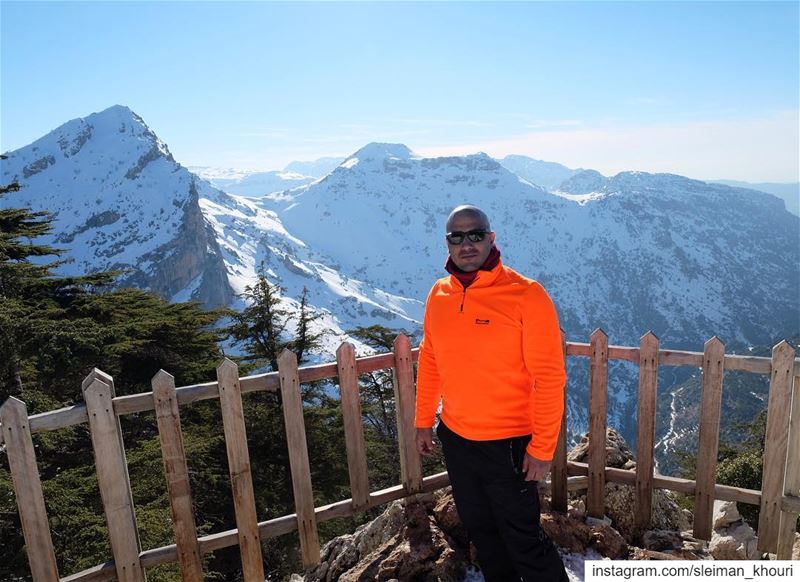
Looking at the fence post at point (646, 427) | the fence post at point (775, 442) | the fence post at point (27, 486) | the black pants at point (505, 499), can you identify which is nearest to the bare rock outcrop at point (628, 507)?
the fence post at point (646, 427)

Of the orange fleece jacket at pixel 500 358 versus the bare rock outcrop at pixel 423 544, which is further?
the bare rock outcrop at pixel 423 544

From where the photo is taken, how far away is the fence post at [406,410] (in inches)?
192

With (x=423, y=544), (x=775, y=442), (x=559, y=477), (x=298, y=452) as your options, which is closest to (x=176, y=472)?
(x=298, y=452)

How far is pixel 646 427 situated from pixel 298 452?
3.14 m

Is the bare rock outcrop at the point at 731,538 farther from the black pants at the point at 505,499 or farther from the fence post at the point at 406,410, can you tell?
the fence post at the point at 406,410

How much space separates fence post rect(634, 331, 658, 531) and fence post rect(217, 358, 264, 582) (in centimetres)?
335

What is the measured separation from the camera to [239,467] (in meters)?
4.30

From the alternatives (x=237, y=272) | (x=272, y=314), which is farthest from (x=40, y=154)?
(x=272, y=314)

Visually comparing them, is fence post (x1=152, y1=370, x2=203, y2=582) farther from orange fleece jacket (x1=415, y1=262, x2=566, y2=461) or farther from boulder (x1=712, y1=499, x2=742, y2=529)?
boulder (x1=712, y1=499, x2=742, y2=529)

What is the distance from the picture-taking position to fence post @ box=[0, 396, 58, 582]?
3.59 metres

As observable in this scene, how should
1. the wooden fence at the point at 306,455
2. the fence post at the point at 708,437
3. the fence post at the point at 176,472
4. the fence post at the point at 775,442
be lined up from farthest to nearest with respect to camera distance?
the fence post at the point at 708,437, the fence post at the point at 775,442, the fence post at the point at 176,472, the wooden fence at the point at 306,455

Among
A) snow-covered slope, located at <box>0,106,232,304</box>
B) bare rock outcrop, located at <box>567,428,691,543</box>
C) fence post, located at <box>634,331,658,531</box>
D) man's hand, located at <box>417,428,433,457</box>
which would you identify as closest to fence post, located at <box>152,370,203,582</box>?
man's hand, located at <box>417,428,433,457</box>

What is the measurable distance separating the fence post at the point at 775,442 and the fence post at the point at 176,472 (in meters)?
4.68

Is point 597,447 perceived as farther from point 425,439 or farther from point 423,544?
point 425,439
